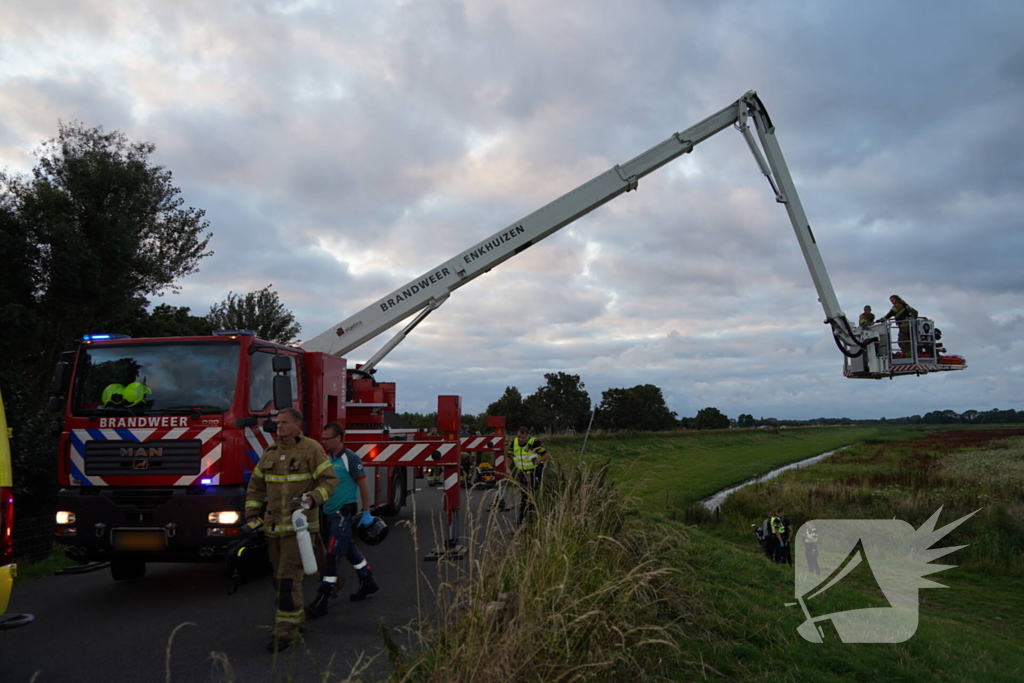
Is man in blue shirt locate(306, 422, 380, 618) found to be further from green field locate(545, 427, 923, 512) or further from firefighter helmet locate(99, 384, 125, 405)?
green field locate(545, 427, 923, 512)

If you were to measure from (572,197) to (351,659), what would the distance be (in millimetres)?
9678

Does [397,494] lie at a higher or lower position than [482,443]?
lower

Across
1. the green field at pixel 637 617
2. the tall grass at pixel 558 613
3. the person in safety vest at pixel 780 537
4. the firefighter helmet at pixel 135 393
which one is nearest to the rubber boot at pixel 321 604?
the tall grass at pixel 558 613

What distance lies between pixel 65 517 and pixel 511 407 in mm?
48984

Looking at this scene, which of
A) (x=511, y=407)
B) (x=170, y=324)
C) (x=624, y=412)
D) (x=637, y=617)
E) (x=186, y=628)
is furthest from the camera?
(x=624, y=412)

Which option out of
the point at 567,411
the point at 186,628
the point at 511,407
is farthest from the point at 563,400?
the point at 186,628

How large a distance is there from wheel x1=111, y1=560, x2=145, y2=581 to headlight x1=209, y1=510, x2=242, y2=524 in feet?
6.47

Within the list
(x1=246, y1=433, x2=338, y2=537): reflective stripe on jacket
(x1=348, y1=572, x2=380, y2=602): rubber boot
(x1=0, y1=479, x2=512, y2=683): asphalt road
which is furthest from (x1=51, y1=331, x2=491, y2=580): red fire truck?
(x1=348, y1=572, x2=380, y2=602): rubber boot

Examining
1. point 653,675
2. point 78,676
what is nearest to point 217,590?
point 78,676

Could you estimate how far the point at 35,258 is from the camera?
15453 mm

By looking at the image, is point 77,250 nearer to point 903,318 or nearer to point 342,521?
point 342,521

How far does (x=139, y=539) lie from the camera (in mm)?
7016

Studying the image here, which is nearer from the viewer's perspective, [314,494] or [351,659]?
[351,659]

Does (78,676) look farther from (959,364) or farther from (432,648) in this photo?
(959,364)
